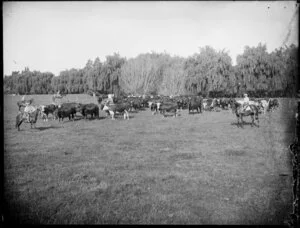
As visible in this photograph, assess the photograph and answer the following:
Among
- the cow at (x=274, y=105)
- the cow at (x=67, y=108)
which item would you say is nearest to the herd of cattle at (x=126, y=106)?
the cow at (x=67, y=108)

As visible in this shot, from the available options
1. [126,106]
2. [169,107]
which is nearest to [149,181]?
[126,106]

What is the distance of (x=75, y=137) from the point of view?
8.80 m

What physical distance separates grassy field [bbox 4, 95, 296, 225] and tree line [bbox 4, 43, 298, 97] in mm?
513

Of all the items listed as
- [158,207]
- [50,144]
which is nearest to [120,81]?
[50,144]

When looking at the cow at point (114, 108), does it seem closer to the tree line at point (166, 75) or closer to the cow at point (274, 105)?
the tree line at point (166, 75)

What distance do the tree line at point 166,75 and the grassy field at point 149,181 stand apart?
51 centimetres

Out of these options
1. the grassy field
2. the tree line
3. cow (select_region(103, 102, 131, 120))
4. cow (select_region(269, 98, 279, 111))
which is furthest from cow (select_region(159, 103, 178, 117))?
cow (select_region(269, 98, 279, 111))

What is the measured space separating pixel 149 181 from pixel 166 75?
10.1ft

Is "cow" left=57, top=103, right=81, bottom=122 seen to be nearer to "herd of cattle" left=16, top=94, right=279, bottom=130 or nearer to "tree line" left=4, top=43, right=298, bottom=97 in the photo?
"herd of cattle" left=16, top=94, right=279, bottom=130

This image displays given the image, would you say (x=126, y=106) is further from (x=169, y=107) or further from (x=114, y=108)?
(x=169, y=107)

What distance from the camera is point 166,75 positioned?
20.8 ft

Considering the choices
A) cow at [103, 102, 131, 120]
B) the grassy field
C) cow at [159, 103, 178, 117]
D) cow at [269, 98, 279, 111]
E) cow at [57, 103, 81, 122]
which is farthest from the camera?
cow at [159, 103, 178, 117]

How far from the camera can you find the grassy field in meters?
3.55

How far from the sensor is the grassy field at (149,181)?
3.55 meters
